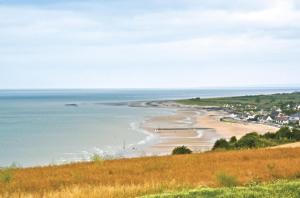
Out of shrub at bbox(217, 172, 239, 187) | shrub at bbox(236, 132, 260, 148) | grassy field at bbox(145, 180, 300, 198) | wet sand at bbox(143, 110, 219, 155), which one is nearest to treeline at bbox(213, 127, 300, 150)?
shrub at bbox(236, 132, 260, 148)

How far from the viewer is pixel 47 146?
69.2 meters

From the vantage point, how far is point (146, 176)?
1841cm

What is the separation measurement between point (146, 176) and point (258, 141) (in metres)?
23.1

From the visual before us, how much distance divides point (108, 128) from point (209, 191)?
3318 inches

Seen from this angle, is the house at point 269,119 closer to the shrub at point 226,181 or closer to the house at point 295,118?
the house at point 295,118

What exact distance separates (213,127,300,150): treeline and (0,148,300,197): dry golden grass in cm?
1426

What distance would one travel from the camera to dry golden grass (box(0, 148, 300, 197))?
13734 millimetres

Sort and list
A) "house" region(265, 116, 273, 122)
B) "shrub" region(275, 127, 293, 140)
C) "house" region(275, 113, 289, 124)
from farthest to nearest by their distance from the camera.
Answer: "house" region(265, 116, 273, 122) < "house" region(275, 113, 289, 124) < "shrub" region(275, 127, 293, 140)

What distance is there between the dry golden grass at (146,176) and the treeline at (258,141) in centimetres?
1426

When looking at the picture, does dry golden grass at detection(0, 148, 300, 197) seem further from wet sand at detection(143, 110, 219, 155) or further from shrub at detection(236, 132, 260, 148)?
wet sand at detection(143, 110, 219, 155)

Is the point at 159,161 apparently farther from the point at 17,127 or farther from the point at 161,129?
the point at 17,127

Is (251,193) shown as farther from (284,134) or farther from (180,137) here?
(180,137)

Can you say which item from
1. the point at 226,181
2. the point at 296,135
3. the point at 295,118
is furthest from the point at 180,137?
the point at 226,181

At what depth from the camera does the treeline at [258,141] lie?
38938 millimetres
